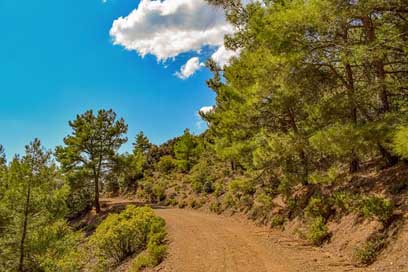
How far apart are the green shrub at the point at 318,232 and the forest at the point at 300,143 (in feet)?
0.13

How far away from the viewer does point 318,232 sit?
9.89 m

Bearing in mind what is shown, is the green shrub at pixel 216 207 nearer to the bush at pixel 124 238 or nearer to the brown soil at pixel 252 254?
the brown soil at pixel 252 254

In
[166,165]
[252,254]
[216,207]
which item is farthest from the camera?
[166,165]

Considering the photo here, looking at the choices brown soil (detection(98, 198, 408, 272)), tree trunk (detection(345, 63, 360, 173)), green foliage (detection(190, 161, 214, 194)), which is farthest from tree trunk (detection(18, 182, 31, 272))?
green foliage (detection(190, 161, 214, 194))

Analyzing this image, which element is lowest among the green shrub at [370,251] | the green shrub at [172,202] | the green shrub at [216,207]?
the green shrub at [370,251]

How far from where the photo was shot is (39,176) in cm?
1121

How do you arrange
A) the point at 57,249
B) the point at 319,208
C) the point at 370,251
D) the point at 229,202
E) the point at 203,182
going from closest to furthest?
1. the point at 370,251
2. the point at 319,208
3. the point at 57,249
4. the point at 229,202
5. the point at 203,182

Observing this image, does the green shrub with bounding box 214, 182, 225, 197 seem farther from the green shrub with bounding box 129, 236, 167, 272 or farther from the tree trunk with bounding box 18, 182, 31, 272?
the tree trunk with bounding box 18, 182, 31, 272

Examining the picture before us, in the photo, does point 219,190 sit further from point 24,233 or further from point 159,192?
point 24,233

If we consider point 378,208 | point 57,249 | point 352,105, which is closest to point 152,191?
point 57,249

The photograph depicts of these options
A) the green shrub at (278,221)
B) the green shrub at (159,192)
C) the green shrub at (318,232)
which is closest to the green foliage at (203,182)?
the green shrub at (159,192)

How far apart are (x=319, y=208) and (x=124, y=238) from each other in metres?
7.78

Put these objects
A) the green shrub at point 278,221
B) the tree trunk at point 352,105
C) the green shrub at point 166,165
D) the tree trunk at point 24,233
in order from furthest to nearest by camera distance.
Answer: the green shrub at point 166,165 → the green shrub at point 278,221 → the tree trunk at point 24,233 → the tree trunk at point 352,105

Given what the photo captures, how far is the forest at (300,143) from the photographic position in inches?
313
